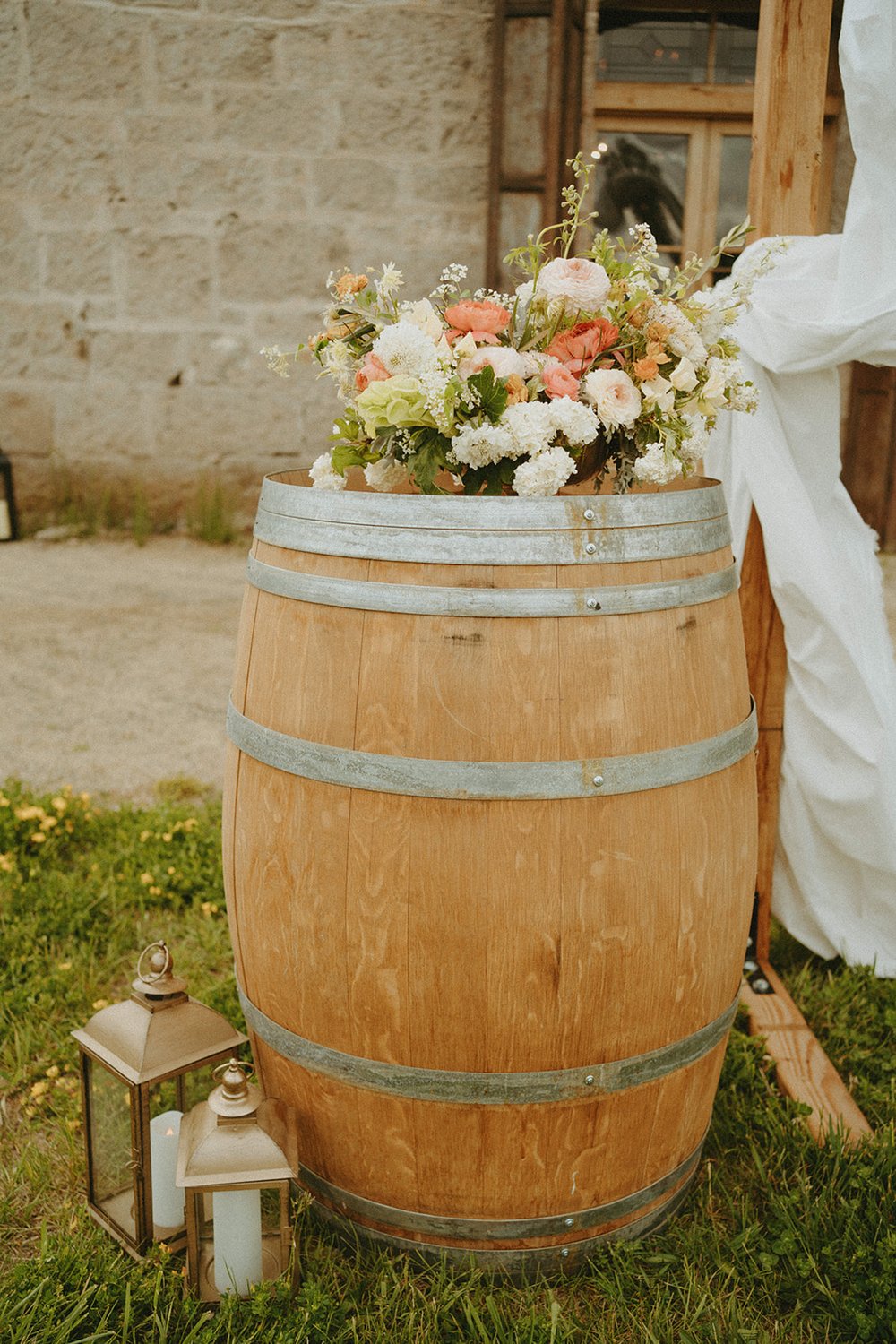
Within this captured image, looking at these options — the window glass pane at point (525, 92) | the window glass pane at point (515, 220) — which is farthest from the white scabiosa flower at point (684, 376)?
the window glass pane at point (525, 92)

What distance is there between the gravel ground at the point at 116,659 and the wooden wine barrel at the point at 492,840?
2.07 meters

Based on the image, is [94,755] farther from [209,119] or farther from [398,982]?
[209,119]

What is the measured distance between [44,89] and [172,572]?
9.48 feet

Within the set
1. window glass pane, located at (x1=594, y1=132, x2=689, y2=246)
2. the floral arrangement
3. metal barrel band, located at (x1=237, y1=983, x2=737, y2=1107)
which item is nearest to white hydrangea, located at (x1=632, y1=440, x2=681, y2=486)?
the floral arrangement

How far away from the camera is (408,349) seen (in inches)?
68.1

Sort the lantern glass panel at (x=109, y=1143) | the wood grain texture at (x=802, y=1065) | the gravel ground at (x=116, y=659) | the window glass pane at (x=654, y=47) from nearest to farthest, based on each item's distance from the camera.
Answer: the lantern glass panel at (x=109, y=1143)
the wood grain texture at (x=802, y=1065)
the gravel ground at (x=116, y=659)
the window glass pane at (x=654, y=47)

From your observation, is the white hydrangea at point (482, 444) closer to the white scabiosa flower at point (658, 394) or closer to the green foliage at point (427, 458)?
the green foliage at point (427, 458)

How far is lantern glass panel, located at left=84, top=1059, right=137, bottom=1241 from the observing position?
1.97 meters

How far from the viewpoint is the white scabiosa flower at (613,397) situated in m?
1.74

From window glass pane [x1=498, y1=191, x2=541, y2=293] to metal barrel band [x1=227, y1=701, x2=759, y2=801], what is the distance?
17.6 feet

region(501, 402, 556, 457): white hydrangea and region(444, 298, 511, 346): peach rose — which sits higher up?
region(444, 298, 511, 346): peach rose

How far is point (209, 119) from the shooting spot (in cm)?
672

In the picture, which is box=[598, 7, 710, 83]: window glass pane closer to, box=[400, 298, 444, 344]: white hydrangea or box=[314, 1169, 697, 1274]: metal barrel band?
box=[400, 298, 444, 344]: white hydrangea

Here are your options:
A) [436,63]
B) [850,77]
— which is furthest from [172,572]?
[850,77]
